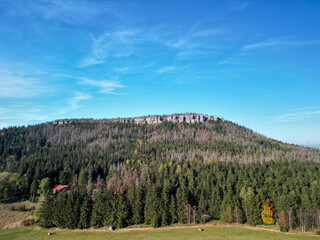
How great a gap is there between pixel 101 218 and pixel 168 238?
80.2ft

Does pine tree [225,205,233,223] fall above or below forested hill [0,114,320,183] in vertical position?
below

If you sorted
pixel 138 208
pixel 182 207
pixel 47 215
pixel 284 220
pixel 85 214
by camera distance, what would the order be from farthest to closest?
pixel 182 207 < pixel 138 208 < pixel 47 215 < pixel 85 214 < pixel 284 220

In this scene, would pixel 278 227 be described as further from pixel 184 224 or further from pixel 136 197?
pixel 136 197

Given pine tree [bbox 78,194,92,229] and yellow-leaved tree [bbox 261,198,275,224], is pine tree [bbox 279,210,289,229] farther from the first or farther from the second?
pine tree [bbox 78,194,92,229]

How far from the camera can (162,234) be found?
180 ft

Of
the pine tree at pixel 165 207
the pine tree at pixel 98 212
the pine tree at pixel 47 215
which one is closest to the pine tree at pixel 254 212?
the pine tree at pixel 165 207

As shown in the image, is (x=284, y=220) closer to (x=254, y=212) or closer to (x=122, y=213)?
(x=254, y=212)

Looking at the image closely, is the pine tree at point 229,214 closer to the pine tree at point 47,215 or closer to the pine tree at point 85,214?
the pine tree at point 85,214

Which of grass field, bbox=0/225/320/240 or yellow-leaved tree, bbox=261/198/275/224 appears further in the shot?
yellow-leaved tree, bbox=261/198/275/224

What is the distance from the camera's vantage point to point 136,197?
225ft

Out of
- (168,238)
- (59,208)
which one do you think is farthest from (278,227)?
(59,208)

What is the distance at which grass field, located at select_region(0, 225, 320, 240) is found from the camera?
52.5m

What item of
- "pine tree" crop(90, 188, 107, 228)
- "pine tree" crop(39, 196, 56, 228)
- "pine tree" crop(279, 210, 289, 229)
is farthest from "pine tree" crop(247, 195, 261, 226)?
"pine tree" crop(39, 196, 56, 228)

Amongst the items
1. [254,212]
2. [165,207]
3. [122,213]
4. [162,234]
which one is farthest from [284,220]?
[122,213]
